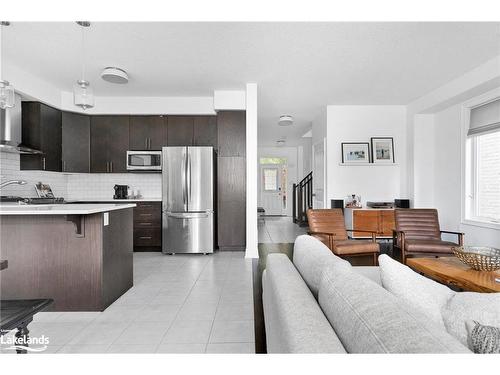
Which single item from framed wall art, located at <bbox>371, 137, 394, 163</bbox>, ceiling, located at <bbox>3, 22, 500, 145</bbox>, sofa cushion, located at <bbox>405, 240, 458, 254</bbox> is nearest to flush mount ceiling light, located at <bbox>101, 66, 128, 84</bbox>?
ceiling, located at <bbox>3, 22, 500, 145</bbox>

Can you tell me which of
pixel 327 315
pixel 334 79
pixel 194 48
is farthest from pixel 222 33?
pixel 327 315

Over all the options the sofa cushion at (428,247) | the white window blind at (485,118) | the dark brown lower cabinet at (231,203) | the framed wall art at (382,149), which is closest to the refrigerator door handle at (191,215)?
the dark brown lower cabinet at (231,203)

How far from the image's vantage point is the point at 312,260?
4.53 ft

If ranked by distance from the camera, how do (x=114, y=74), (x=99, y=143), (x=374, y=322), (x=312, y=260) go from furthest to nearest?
(x=99, y=143) → (x=114, y=74) → (x=312, y=260) → (x=374, y=322)

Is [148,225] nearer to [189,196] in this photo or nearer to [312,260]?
[189,196]

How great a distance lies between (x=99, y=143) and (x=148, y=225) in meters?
1.78

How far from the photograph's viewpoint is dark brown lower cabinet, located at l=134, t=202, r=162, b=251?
506cm

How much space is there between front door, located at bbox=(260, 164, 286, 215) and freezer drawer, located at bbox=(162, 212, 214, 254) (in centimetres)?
692

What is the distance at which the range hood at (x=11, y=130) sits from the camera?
385cm

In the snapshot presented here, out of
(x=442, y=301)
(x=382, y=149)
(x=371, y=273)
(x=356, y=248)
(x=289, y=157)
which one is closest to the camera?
(x=442, y=301)

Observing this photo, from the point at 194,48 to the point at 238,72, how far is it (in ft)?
2.91

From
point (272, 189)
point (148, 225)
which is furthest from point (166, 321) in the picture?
point (272, 189)

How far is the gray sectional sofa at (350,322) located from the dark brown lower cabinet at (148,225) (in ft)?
14.0
